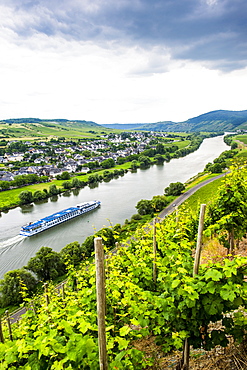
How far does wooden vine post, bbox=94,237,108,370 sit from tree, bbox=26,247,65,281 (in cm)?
1812

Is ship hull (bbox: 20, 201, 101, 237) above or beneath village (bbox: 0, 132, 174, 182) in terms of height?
beneath

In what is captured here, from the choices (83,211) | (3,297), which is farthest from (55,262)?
(83,211)

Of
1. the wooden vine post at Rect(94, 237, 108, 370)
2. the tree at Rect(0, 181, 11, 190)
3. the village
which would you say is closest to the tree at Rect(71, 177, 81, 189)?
the village

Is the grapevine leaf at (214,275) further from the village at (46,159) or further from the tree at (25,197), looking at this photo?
the village at (46,159)

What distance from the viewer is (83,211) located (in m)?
34.9

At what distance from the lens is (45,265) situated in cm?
1892

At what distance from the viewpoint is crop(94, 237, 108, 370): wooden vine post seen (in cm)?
222

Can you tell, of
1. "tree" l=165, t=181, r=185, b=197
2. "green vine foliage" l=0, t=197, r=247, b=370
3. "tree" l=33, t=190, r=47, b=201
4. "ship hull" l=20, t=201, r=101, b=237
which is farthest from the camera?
"tree" l=33, t=190, r=47, b=201

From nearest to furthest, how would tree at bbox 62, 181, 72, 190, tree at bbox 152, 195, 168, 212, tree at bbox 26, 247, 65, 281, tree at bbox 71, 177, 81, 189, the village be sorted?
tree at bbox 26, 247, 65, 281
tree at bbox 152, 195, 168, 212
tree at bbox 62, 181, 72, 190
tree at bbox 71, 177, 81, 189
the village

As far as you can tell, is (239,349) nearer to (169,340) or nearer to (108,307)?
(169,340)

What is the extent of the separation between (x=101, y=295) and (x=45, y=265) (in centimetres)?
1877

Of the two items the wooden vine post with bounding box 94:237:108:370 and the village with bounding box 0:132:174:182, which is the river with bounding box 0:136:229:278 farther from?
the village with bounding box 0:132:174:182

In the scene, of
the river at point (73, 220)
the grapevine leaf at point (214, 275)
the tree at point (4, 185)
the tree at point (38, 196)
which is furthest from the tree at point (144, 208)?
the tree at point (4, 185)

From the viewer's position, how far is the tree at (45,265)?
1869 cm
